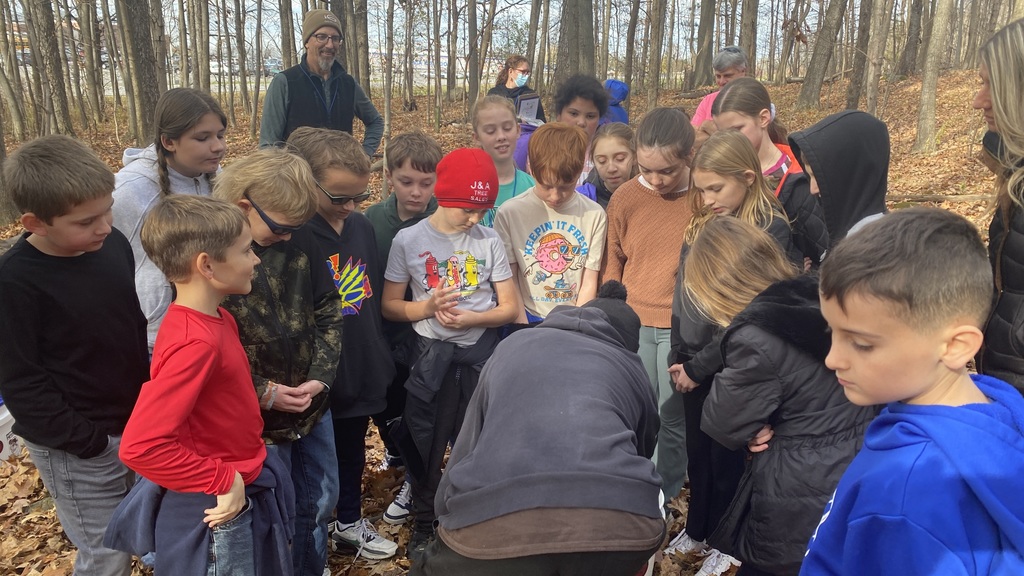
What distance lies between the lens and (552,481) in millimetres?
1789

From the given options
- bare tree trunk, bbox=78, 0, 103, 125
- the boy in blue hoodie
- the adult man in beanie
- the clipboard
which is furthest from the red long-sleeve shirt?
bare tree trunk, bbox=78, 0, 103, 125

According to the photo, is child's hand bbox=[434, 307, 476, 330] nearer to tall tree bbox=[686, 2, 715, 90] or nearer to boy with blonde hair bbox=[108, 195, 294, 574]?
boy with blonde hair bbox=[108, 195, 294, 574]

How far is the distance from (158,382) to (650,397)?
1.56 m

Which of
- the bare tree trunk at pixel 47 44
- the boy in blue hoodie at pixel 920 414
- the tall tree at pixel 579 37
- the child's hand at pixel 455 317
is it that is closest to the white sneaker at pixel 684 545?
the child's hand at pixel 455 317

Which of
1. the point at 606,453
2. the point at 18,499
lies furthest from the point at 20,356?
the point at 18,499

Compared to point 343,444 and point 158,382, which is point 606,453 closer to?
point 158,382

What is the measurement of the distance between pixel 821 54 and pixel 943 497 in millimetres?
21399

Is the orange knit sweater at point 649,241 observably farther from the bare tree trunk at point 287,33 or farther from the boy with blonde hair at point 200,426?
A: the bare tree trunk at point 287,33

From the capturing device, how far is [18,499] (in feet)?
13.4

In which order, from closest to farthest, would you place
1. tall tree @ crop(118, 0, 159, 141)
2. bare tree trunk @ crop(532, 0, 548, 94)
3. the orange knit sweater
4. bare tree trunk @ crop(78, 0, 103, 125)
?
1. the orange knit sweater
2. tall tree @ crop(118, 0, 159, 141)
3. bare tree trunk @ crop(78, 0, 103, 125)
4. bare tree trunk @ crop(532, 0, 548, 94)

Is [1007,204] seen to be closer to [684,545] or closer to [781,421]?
[781,421]

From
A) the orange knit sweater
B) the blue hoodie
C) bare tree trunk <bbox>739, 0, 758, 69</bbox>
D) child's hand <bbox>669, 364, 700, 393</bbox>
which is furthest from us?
bare tree trunk <bbox>739, 0, 758, 69</bbox>

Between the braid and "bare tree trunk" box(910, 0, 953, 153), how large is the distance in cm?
1475

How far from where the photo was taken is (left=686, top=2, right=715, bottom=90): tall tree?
28.3m
